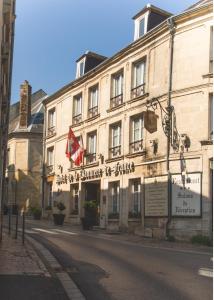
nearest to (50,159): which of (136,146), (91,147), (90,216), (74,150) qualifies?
(74,150)

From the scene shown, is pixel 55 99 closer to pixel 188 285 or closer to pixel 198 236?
pixel 198 236

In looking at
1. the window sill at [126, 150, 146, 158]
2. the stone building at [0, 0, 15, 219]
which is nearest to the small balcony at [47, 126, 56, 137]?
the window sill at [126, 150, 146, 158]

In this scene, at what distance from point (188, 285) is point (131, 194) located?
14684 mm

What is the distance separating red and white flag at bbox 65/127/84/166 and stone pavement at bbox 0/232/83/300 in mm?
16018

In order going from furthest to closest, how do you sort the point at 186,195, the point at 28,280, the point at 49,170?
the point at 49,170 < the point at 186,195 < the point at 28,280

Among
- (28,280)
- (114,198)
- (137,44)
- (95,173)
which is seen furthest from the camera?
(95,173)

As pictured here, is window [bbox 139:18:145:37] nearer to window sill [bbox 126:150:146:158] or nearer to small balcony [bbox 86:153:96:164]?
window sill [bbox 126:150:146:158]

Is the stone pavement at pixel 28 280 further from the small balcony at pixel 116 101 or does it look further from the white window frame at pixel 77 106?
the white window frame at pixel 77 106

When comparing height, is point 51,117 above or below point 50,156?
above

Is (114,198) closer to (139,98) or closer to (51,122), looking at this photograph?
(139,98)

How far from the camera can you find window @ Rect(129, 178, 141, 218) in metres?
22.8

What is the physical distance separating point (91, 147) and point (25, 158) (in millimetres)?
14491

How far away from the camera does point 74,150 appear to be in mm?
27922

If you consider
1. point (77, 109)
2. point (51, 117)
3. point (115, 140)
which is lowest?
point (115, 140)
